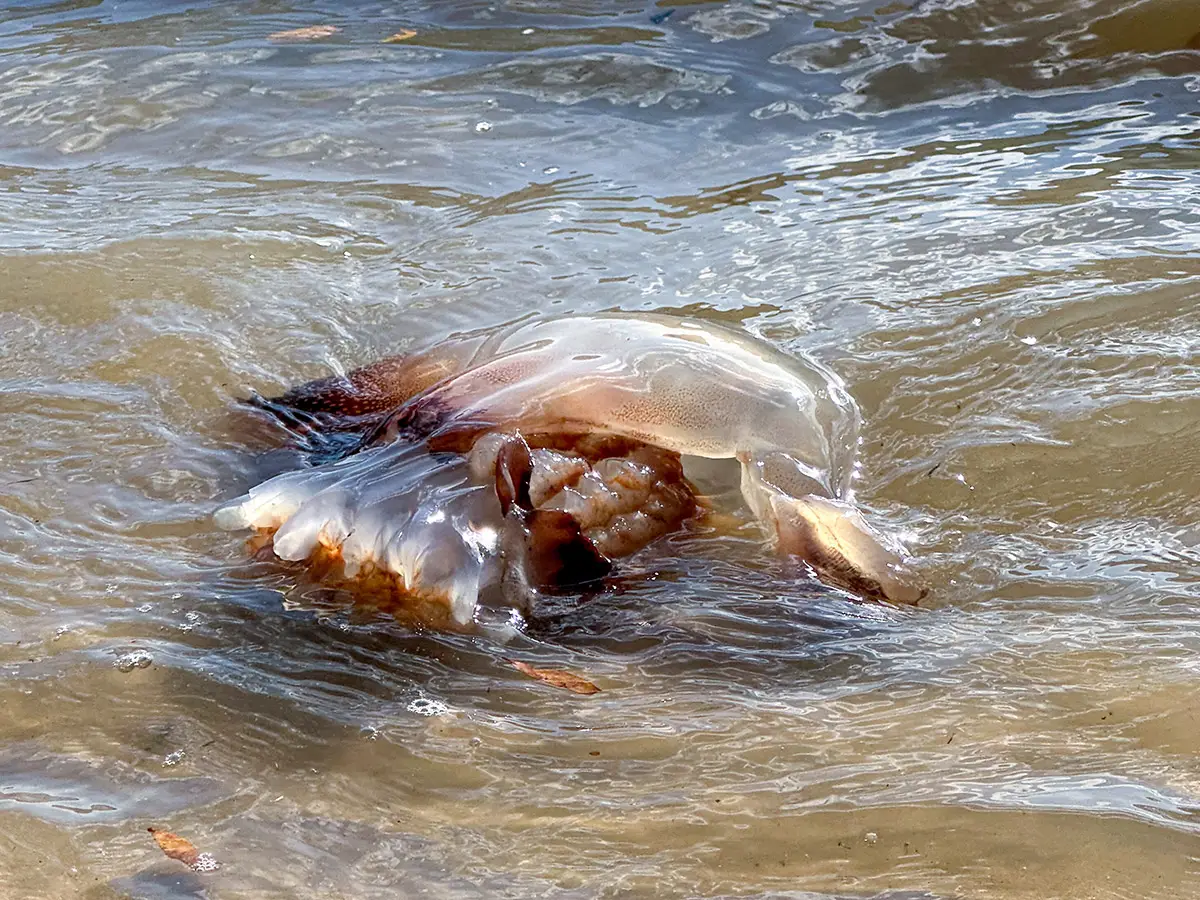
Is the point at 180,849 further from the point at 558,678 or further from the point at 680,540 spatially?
the point at 680,540

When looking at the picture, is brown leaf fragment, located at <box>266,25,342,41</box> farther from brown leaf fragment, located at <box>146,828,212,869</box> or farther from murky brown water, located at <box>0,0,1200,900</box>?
brown leaf fragment, located at <box>146,828,212,869</box>

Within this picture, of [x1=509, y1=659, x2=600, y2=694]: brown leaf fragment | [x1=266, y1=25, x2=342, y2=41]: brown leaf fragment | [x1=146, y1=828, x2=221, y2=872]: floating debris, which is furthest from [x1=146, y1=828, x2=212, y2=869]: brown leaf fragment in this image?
[x1=266, y1=25, x2=342, y2=41]: brown leaf fragment

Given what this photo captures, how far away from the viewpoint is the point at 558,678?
2213 millimetres

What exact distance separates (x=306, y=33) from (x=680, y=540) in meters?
4.28

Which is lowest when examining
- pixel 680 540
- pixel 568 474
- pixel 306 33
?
pixel 680 540

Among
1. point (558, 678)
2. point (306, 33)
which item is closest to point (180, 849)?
point (558, 678)

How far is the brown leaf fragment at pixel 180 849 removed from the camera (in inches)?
70.3

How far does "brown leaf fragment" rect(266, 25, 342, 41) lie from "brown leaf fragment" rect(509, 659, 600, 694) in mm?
4534

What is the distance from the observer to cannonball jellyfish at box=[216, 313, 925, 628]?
7.95ft

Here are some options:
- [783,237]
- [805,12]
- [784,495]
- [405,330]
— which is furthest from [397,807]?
[805,12]

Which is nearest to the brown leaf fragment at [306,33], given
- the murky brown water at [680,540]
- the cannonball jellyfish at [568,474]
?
the murky brown water at [680,540]

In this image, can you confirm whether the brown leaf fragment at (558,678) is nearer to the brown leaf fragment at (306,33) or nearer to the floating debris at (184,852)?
the floating debris at (184,852)

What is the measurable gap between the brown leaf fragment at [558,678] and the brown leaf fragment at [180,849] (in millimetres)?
614

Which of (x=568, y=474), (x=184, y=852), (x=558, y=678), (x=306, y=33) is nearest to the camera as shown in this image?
(x=184, y=852)
